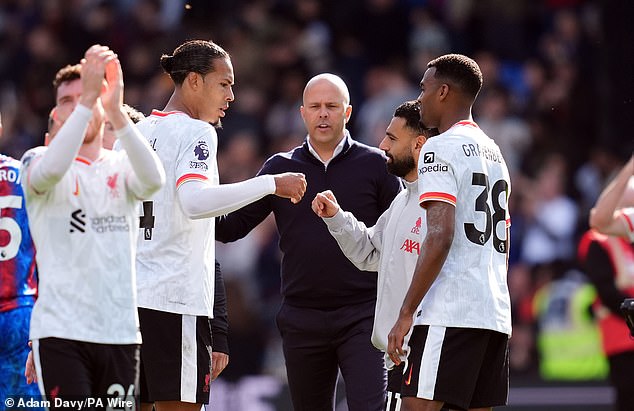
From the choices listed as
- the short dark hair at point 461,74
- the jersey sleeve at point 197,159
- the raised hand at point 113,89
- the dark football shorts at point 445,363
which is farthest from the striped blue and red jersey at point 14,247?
the short dark hair at point 461,74

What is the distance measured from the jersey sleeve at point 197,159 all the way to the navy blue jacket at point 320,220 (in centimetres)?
124

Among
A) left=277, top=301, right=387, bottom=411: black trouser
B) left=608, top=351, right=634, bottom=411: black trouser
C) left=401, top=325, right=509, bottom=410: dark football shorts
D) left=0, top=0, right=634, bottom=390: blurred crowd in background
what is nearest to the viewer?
left=401, top=325, right=509, bottom=410: dark football shorts

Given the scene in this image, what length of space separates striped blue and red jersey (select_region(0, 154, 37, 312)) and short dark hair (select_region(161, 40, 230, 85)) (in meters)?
1.10

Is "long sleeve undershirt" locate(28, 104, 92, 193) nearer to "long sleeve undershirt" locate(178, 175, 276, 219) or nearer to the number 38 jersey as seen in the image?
"long sleeve undershirt" locate(178, 175, 276, 219)

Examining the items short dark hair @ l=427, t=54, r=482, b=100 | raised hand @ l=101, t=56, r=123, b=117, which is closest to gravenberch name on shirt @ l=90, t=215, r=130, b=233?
raised hand @ l=101, t=56, r=123, b=117

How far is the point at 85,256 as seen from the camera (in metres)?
5.71

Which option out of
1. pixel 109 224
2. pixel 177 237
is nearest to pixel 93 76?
pixel 109 224

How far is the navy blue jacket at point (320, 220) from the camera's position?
25.9 feet

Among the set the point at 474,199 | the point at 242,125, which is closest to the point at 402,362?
the point at 474,199

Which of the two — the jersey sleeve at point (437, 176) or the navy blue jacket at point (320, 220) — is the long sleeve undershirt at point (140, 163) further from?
the navy blue jacket at point (320, 220)

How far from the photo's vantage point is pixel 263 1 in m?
16.6

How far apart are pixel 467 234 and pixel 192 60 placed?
2059mm

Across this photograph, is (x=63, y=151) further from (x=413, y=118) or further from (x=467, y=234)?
(x=413, y=118)

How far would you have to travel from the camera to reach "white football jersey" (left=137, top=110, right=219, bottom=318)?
22.4ft
